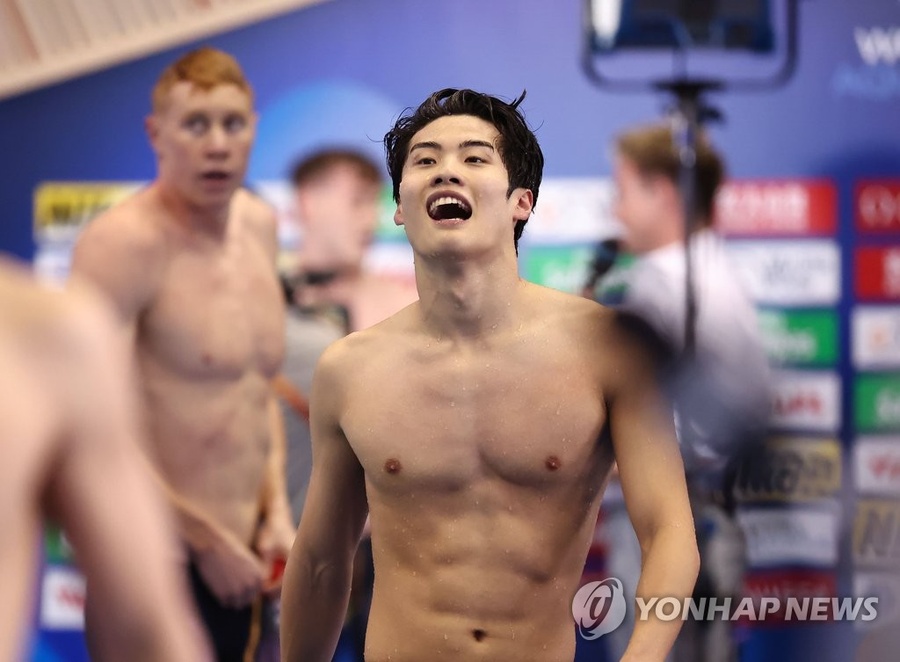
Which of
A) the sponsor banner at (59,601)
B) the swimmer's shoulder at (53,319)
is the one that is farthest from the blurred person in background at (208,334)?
the swimmer's shoulder at (53,319)

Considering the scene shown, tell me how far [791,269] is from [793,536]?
0.73 meters

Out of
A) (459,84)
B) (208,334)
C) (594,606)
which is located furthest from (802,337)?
(208,334)

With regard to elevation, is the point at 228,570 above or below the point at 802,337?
below

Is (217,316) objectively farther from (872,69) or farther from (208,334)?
(872,69)

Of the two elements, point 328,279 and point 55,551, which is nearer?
point 328,279

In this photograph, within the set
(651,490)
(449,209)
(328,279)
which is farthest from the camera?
(328,279)

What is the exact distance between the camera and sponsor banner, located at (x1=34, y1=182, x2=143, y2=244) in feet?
13.2

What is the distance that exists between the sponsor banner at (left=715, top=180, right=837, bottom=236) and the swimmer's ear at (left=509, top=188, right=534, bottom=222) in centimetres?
173

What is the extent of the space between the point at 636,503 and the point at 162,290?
4.79 ft

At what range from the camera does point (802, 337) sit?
3764 mm

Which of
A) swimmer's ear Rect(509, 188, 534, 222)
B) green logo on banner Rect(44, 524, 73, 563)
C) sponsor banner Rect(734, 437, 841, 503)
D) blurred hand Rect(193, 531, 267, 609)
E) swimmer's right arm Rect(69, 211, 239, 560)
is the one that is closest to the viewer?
swimmer's ear Rect(509, 188, 534, 222)

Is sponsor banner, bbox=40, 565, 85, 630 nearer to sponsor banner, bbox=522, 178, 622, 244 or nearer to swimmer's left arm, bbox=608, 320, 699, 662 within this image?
sponsor banner, bbox=522, 178, 622, 244

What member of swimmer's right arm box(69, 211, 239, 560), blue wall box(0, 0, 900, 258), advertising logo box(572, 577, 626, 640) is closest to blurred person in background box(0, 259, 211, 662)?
advertising logo box(572, 577, 626, 640)

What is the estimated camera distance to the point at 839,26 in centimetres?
379
